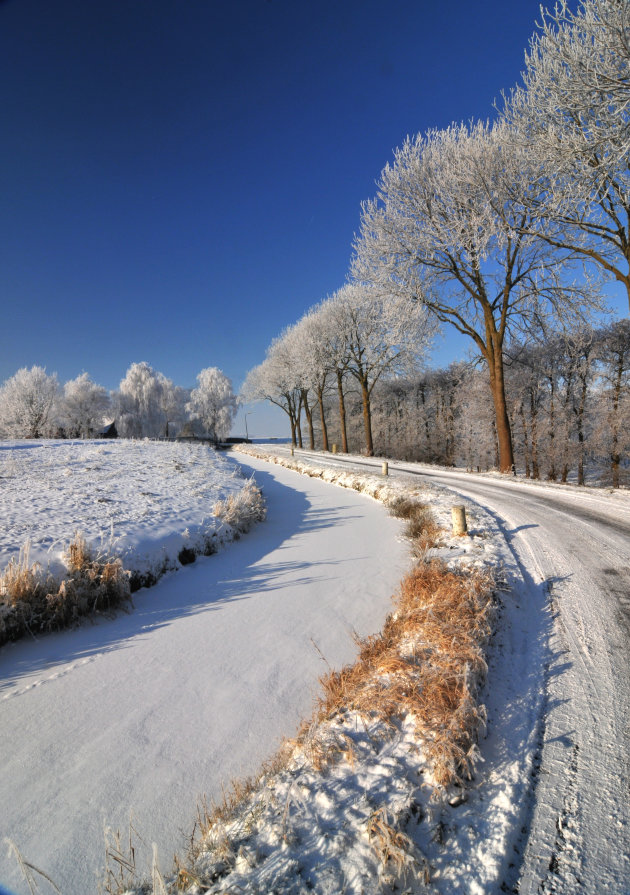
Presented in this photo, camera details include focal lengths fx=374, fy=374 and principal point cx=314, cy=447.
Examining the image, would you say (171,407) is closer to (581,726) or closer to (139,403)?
(139,403)

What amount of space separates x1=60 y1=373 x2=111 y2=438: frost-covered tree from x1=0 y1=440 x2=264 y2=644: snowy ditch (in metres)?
45.0

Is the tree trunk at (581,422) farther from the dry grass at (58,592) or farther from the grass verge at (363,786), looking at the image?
the dry grass at (58,592)

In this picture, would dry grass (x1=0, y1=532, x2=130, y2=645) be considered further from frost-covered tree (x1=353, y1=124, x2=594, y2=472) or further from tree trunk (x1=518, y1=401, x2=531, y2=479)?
tree trunk (x1=518, y1=401, x2=531, y2=479)

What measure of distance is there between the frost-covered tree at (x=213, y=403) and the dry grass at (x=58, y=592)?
5357 cm

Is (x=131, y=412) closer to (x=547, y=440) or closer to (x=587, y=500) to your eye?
(x=547, y=440)

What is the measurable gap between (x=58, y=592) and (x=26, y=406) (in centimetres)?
4243

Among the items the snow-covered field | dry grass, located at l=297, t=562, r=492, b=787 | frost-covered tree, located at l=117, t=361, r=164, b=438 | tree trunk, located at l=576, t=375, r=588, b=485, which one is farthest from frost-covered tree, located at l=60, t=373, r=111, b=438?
dry grass, located at l=297, t=562, r=492, b=787

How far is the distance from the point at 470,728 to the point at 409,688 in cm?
40

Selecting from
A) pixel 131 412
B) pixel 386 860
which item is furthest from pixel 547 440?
pixel 131 412

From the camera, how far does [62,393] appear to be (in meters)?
48.6

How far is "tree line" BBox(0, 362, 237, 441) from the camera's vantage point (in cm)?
4886

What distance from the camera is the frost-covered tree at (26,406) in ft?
121

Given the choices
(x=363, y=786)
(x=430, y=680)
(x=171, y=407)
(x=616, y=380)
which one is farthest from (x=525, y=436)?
(x=171, y=407)

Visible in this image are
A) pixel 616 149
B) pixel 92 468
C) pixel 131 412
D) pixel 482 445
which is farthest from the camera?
pixel 131 412
